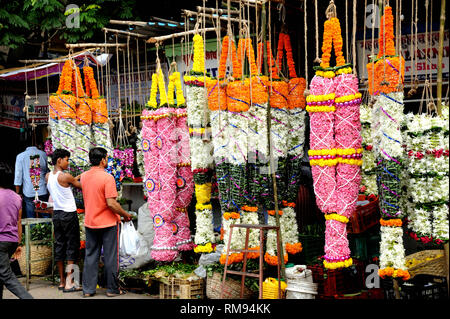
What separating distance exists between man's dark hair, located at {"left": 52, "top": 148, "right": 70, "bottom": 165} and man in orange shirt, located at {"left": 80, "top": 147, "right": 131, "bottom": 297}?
0.62 metres

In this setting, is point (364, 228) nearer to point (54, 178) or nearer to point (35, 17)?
point (54, 178)

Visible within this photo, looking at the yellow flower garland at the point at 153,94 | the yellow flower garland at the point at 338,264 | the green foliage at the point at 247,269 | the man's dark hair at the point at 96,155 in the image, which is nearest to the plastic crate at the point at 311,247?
the green foliage at the point at 247,269

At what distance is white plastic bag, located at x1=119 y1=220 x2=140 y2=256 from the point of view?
6.93 metres

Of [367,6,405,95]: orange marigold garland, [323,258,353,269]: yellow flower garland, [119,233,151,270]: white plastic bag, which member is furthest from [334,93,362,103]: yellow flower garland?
[119,233,151,270]: white plastic bag

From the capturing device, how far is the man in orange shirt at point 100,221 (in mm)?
6281

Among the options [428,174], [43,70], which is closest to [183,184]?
[428,174]

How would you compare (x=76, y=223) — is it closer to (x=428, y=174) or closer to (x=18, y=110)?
(x=428, y=174)

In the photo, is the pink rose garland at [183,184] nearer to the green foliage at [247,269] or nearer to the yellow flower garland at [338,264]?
the green foliage at [247,269]

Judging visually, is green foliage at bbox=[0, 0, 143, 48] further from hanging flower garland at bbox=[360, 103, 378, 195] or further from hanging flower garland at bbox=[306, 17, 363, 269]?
hanging flower garland at bbox=[306, 17, 363, 269]

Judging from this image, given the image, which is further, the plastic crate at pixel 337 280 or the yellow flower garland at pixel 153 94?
the yellow flower garland at pixel 153 94

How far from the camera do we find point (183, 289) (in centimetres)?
→ 608

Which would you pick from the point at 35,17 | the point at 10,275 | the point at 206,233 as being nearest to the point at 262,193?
the point at 206,233

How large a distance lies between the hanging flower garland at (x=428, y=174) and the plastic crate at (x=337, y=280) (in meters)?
0.78

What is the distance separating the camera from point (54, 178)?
6.77 m
